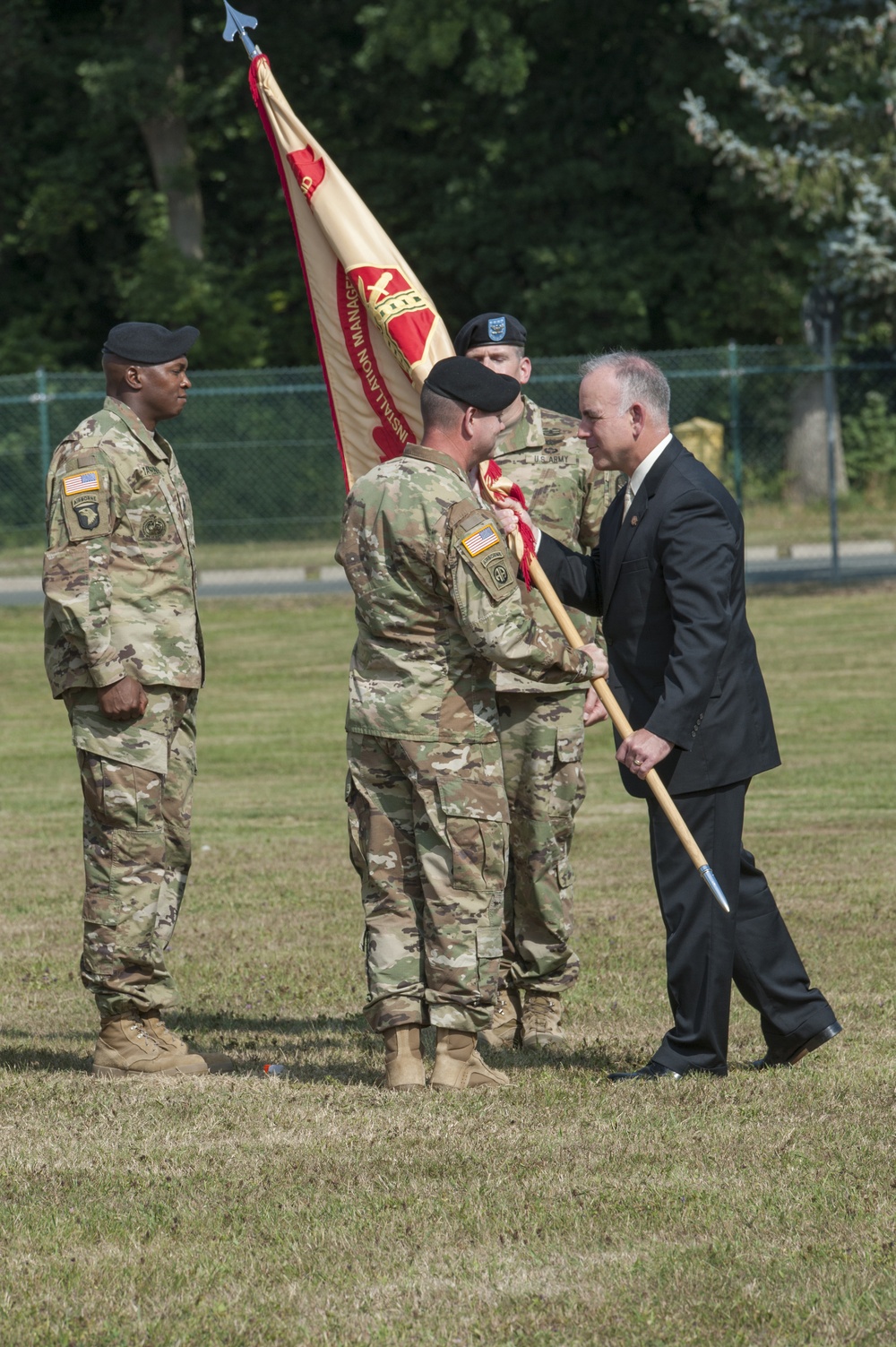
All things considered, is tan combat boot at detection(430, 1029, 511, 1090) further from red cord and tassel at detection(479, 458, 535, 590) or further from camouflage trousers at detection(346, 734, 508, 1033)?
red cord and tassel at detection(479, 458, 535, 590)

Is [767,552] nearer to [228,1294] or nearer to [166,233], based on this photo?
[166,233]

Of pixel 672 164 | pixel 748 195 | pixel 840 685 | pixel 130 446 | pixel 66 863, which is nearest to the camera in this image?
pixel 130 446

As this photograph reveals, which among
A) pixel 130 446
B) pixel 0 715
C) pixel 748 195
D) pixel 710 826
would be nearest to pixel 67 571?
pixel 130 446

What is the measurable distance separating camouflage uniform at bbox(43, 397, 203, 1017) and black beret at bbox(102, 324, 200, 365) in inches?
6.7

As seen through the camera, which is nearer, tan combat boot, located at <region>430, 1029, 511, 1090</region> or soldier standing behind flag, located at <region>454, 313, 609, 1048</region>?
tan combat boot, located at <region>430, 1029, 511, 1090</region>

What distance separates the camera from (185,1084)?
5625mm

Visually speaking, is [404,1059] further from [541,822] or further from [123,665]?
[123,665]

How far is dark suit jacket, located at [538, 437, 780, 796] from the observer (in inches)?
204

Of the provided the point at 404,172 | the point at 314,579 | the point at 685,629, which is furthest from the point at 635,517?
the point at 404,172

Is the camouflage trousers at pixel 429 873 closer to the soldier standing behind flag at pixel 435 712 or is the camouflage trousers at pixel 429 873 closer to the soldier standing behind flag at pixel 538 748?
the soldier standing behind flag at pixel 435 712

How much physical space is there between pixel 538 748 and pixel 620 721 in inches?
30.2

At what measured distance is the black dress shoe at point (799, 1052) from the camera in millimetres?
5602

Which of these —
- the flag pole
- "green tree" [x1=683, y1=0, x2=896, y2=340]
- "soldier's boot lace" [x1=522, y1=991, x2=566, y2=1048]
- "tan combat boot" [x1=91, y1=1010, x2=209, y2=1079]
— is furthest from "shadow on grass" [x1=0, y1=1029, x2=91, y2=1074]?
"green tree" [x1=683, y1=0, x2=896, y2=340]

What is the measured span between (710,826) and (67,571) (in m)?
2.09
